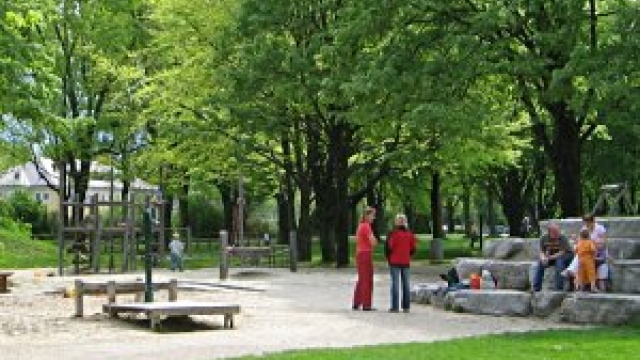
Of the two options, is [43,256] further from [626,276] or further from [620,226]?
[626,276]

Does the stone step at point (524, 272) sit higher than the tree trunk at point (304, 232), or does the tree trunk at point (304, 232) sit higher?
the tree trunk at point (304, 232)

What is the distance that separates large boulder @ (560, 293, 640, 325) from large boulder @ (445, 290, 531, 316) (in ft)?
3.05

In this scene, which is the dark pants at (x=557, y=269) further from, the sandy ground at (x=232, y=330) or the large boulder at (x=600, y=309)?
the sandy ground at (x=232, y=330)

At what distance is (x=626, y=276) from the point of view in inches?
662

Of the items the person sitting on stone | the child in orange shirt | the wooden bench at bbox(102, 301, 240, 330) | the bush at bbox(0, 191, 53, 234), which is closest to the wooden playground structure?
the wooden bench at bbox(102, 301, 240, 330)


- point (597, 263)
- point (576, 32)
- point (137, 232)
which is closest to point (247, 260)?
point (137, 232)

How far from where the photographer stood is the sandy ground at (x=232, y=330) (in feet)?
40.7

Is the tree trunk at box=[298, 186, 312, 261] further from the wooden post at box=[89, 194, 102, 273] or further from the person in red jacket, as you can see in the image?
the person in red jacket

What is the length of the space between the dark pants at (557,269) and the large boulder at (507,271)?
1.12 m

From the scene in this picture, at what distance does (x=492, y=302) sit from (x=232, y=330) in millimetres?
5115

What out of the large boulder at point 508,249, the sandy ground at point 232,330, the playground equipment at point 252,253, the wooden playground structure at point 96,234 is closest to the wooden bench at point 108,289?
the sandy ground at point 232,330

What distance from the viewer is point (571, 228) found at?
19703 mm

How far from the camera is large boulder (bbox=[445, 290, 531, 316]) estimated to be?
55.8ft

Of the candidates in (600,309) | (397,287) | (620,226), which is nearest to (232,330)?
(397,287)
